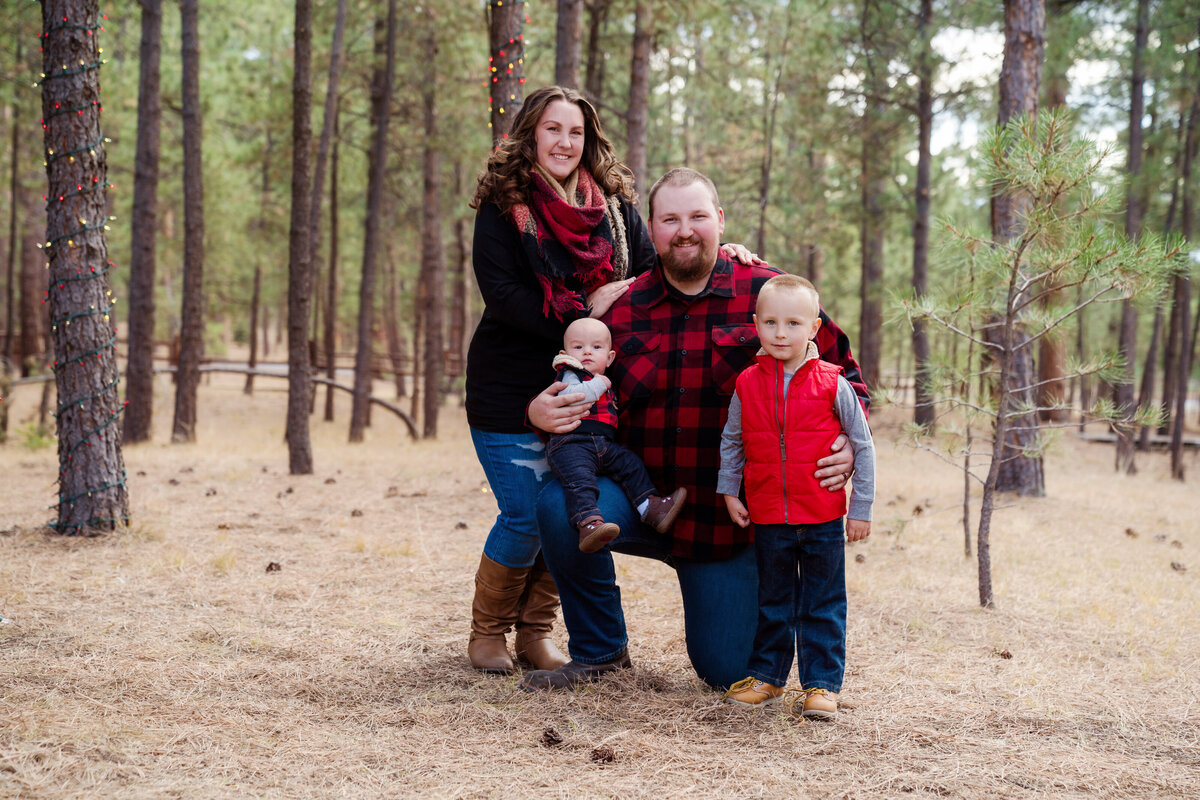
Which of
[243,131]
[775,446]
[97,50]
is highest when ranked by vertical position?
[243,131]

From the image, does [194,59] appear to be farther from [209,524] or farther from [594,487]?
[594,487]

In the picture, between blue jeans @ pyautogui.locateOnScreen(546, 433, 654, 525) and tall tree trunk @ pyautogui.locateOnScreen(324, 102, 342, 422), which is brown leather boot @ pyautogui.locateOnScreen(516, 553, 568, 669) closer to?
blue jeans @ pyautogui.locateOnScreen(546, 433, 654, 525)

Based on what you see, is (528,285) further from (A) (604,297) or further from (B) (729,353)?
(B) (729,353)

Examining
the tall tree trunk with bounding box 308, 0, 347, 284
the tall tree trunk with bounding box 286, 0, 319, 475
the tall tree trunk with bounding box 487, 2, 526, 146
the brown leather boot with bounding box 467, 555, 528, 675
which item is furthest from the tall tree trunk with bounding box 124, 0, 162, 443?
the brown leather boot with bounding box 467, 555, 528, 675

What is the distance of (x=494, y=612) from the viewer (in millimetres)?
3867

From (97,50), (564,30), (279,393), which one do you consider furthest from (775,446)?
(279,393)

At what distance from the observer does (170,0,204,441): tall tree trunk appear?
12.0 metres

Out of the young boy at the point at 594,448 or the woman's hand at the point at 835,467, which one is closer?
the woman's hand at the point at 835,467

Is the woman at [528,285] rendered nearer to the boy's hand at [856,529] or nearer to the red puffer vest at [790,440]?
the red puffer vest at [790,440]

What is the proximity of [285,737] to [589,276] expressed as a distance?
81.9 inches

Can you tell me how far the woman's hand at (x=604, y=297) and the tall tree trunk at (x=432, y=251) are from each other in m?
10.1

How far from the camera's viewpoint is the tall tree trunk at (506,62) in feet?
23.2

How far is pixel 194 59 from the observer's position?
12.0 meters

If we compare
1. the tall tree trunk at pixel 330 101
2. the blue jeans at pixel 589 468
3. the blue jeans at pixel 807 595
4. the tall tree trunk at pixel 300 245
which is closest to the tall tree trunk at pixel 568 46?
the tall tree trunk at pixel 300 245
